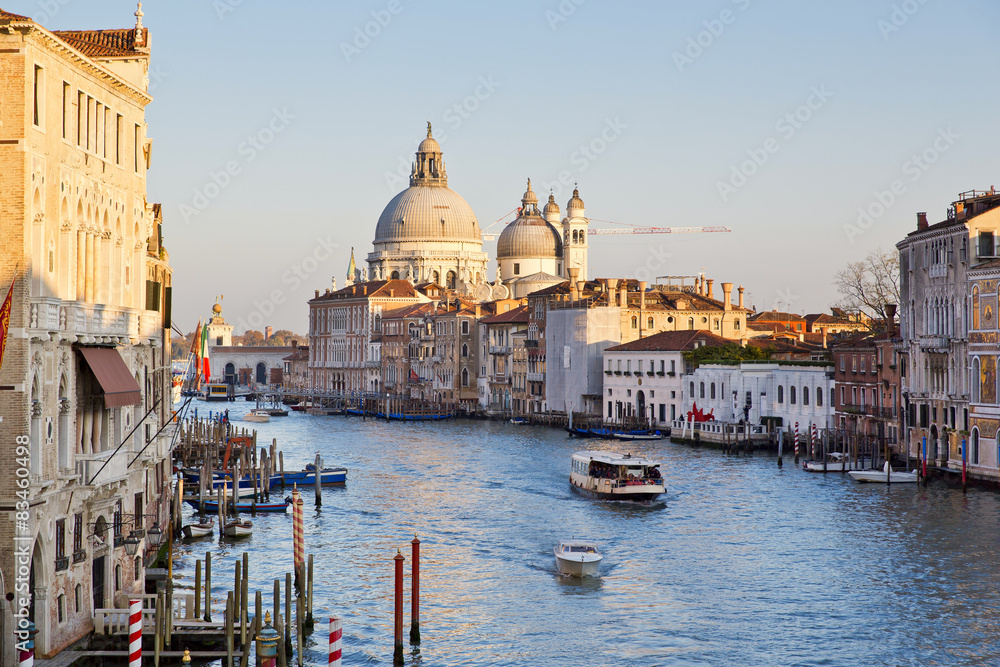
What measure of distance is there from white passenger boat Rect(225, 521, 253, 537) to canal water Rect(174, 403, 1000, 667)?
0.21 m

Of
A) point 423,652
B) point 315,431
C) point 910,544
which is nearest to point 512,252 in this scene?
point 315,431

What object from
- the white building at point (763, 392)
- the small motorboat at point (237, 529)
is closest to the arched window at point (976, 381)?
the white building at point (763, 392)

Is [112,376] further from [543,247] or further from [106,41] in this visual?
[543,247]

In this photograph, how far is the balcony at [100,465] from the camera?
12.9 meters

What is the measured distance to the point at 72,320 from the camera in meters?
12.4

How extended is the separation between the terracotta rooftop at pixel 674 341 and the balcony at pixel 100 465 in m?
37.8

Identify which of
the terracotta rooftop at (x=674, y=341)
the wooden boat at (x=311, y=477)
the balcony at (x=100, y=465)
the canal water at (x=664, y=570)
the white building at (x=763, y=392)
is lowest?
the canal water at (x=664, y=570)

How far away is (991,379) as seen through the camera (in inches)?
1168

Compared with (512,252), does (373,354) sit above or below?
below

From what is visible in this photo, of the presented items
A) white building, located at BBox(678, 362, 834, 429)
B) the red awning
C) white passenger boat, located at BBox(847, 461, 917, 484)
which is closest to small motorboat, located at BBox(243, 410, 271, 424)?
white building, located at BBox(678, 362, 834, 429)

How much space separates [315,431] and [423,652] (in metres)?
42.8

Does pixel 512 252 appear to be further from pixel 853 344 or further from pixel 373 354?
pixel 853 344

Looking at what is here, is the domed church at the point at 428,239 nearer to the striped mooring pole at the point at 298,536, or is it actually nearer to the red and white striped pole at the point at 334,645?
the striped mooring pole at the point at 298,536

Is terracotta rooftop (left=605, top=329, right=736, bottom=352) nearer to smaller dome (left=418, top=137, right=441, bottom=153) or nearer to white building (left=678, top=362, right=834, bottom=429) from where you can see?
white building (left=678, top=362, right=834, bottom=429)
